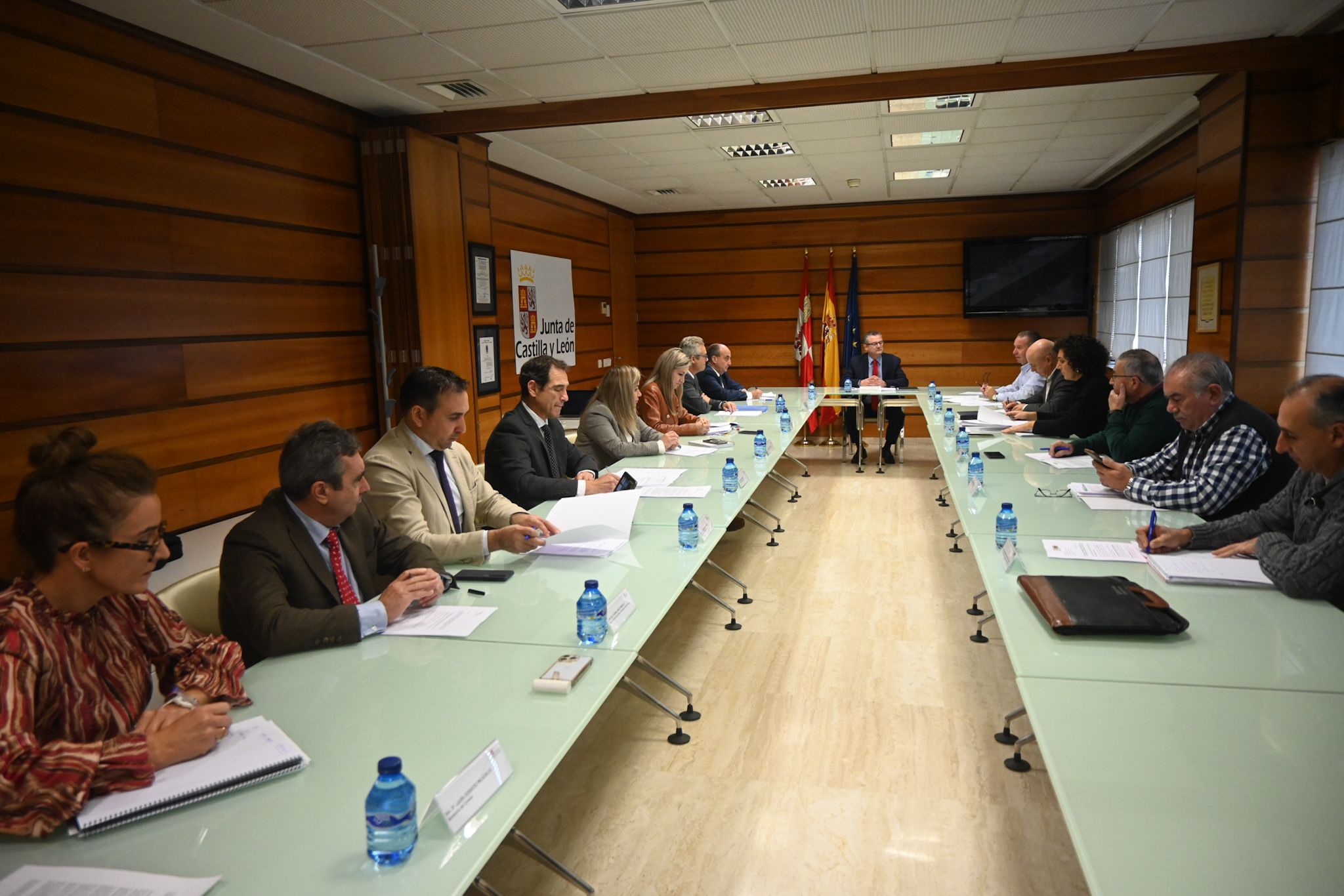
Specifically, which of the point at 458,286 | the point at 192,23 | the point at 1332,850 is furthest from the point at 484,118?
the point at 1332,850

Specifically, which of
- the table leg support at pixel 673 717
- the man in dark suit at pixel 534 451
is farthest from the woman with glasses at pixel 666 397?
the table leg support at pixel 673 717

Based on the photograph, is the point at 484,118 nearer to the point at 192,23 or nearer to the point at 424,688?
the point at 192,23

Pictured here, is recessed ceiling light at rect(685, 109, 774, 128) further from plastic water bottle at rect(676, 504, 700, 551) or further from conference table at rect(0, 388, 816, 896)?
conference table at rect(0, 388, 816, 896)

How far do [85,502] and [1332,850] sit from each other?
2.08m

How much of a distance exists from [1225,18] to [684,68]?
104 inches

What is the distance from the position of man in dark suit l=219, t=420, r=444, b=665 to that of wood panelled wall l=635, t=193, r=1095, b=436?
339 inches

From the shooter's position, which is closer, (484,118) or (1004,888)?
(1004,888)

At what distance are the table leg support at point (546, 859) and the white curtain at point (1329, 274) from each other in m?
4.63

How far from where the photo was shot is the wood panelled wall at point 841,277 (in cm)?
958

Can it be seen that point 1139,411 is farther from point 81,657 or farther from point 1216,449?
point 81,657

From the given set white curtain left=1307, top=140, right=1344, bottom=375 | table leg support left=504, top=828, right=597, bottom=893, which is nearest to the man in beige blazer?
table leg support left=504, top=828, right=597, bottom=893

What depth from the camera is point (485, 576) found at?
96.3 inches

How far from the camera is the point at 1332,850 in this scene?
1185mm

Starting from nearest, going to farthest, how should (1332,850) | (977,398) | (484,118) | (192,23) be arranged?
1. (1332,850)
2. (192,23)
3. (484,118)
4. (977,398)
